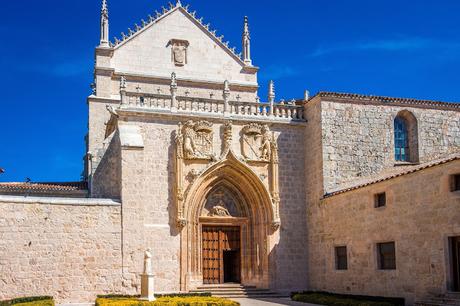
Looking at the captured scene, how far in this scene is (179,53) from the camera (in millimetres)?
30703

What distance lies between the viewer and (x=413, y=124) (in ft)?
84.9

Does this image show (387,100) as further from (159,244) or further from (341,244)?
(159,244)

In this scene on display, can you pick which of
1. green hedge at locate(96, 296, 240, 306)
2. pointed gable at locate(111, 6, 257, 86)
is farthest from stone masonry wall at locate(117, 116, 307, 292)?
pointed gable at locate(111, 6, 257, 86)

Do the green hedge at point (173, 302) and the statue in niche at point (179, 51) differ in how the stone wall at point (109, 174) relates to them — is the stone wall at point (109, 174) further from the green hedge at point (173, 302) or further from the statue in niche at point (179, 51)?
the statue in niche at point (179, 51)

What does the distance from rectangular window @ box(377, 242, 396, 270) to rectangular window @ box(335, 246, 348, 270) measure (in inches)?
87.7

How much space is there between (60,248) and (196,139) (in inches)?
260

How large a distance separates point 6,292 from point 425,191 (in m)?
13.2

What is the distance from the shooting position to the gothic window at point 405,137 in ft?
84.7

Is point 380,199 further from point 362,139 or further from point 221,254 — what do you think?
point 221,254

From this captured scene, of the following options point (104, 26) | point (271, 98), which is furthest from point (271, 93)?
point (104, 26)

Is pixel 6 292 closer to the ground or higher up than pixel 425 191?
closer to the ground

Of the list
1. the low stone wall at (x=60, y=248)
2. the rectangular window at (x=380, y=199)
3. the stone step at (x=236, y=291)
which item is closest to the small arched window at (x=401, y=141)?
the rectangular window at (x=380, y=199)

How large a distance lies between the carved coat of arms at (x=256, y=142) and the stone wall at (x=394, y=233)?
2861 mm

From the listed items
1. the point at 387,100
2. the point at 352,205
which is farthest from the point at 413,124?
the point at 352,205
